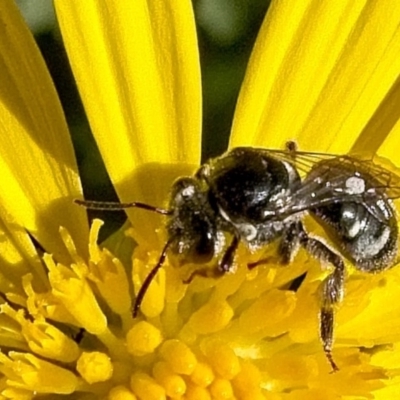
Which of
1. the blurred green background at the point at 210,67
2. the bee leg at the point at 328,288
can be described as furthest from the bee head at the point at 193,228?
the blurred green background at the point at 210,67

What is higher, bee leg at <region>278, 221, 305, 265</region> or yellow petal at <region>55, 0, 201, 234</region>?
yellow petal at <region>55, 0, 201, 234</region>

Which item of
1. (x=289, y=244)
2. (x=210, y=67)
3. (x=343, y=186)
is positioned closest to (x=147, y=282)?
(x=289, y=244)

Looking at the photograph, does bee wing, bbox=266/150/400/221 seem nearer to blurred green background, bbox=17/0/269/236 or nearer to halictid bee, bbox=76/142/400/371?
halictid bee, bbox=76/142/400/371

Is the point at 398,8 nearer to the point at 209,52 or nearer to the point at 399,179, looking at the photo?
the point at 399,179

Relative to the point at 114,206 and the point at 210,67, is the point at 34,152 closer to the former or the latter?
the point at 114,206

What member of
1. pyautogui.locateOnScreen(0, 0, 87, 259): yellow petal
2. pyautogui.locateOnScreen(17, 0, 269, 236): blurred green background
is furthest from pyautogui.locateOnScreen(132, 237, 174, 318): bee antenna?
pyautogui.locateOnScreen(17, 0, 269, 236): blurred green background

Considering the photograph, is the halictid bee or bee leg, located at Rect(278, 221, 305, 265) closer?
the halictid bee

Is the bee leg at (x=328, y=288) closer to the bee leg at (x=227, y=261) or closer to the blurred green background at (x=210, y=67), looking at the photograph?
the bee leg at (x=227, y=261)
